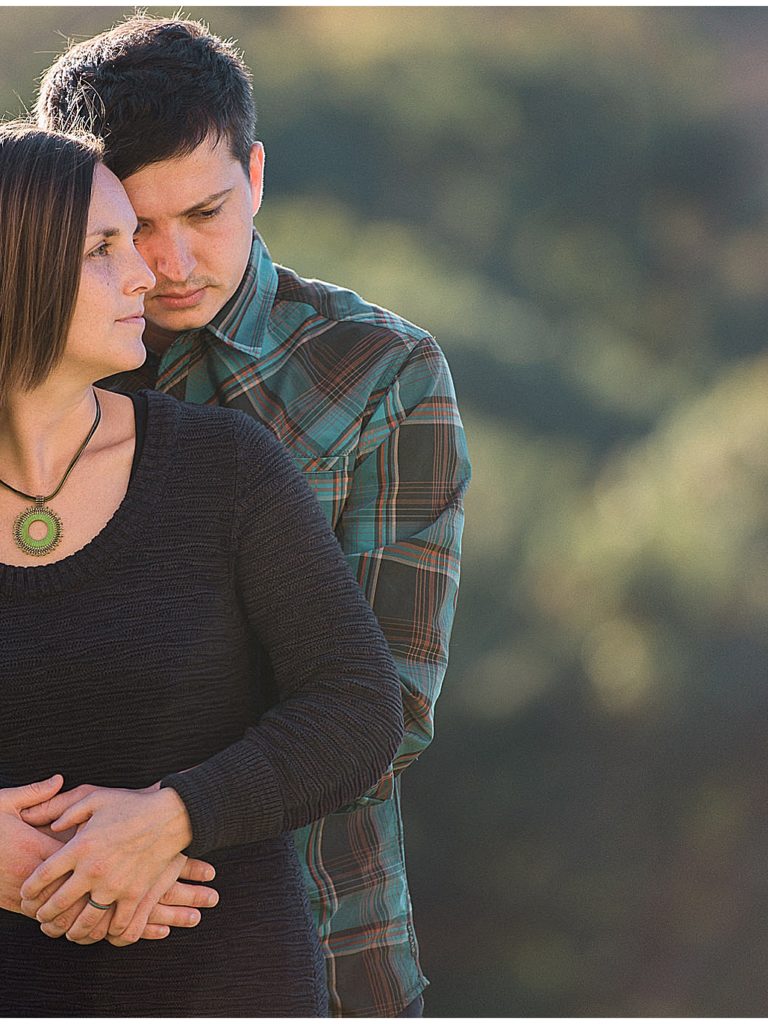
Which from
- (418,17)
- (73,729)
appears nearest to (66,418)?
(73,729)

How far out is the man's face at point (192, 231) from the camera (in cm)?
162

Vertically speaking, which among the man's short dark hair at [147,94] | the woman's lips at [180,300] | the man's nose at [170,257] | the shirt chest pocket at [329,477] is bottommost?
the shirt chest pocket at [329,477]

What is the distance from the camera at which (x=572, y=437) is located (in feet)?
15.0

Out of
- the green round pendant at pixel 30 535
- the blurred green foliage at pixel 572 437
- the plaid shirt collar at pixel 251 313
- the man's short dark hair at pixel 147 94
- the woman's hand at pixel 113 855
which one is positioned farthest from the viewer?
the blurred green foliage at pixel 572 437

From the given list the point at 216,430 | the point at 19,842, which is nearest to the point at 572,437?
the point at 216,430

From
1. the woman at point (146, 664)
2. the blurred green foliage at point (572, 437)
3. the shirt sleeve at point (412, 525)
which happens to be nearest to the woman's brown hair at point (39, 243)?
the woman at point (146, 664)

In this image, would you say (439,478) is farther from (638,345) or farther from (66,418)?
(638,345)

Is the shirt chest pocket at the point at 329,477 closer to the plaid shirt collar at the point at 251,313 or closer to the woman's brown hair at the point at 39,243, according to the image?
the plaid shirt collar at the point at 251,313

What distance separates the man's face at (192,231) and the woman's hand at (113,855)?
2.25 ft

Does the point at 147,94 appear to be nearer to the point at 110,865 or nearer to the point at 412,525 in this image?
the point at 412,525

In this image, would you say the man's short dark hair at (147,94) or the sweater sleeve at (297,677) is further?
the man's short dark hair at (147,94)

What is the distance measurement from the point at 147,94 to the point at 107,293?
1.30 ft

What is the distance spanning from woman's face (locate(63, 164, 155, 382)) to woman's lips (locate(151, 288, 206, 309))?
10.8 inches

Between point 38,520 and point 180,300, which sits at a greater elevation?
point 180,300
